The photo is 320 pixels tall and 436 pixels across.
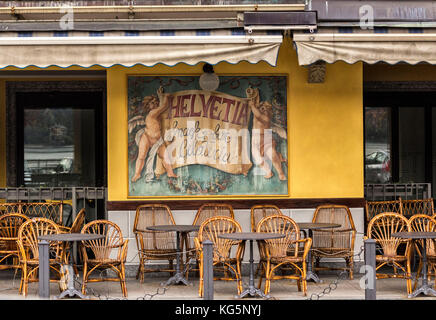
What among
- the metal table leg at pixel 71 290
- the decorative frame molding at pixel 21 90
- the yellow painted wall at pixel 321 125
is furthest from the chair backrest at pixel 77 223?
the decorative frame molding at pixel 21 90

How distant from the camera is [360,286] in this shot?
10.2 m

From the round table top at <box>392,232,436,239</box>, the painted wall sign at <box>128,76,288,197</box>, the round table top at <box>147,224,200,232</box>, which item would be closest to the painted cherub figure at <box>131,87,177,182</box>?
the painted wall sign at <box>128,76,288,197</box>

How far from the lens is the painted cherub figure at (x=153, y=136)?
11219 millimetres

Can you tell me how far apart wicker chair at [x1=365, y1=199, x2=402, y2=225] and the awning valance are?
259 cm

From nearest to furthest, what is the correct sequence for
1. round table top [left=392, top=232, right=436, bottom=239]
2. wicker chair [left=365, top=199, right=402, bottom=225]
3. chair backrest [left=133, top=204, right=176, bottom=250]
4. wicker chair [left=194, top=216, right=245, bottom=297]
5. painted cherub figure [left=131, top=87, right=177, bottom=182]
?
round table top [left=392, top=232, right=436, bottom=239] < wicker chair [left=194, top=216, right=245, bottom=297] < chair backrest [left=133, top=204, right=176, bottom=250] < painted cherub figure [left=131, top=87, right=177, bottom=182] < wicker chair [left=365, top=199, right=402, bottom=225]

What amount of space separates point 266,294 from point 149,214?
8.41 feet

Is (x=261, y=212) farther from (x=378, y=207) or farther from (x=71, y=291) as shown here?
(x=71, y=291)

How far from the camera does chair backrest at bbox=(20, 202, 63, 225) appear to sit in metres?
11.6

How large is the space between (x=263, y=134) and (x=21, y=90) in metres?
4.74

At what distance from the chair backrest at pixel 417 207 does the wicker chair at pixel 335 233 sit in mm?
1130

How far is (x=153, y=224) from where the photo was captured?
10984 mm

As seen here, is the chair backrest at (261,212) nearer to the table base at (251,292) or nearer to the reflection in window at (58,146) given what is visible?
the table base at (251,292)

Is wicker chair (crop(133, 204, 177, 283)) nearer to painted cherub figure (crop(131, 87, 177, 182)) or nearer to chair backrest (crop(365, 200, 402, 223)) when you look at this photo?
painted cherub figure (crop(131, 87, 177, 182))

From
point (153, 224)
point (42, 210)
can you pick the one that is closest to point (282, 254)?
point (153, 224)
